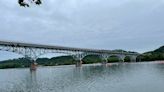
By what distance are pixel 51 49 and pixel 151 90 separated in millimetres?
100532

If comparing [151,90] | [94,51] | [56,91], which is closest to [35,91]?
[56,91]

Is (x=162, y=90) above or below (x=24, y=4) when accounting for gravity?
below

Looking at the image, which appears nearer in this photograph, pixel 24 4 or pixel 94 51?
pixel 24 4

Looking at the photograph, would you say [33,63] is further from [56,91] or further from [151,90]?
[151,90]

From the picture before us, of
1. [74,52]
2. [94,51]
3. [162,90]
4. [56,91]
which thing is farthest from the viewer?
[94,51]

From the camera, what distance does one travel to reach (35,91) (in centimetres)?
4250

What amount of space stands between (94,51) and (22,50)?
229 feet

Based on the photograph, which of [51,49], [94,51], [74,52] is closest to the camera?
[51,49]

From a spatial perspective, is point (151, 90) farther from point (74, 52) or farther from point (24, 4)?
point (74, 52)

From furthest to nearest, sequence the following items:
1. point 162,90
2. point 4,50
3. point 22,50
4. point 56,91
A: point 22,50, point 4,50, point 56,91, point 162,90

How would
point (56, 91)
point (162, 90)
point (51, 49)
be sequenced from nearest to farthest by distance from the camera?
1. point (162, 90)
2. point (56, 91)
3. point (51, 49)

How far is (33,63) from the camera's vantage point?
392 feet

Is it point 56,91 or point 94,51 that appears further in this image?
point 94,51

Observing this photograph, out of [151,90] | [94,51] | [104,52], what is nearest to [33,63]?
[94,51]
